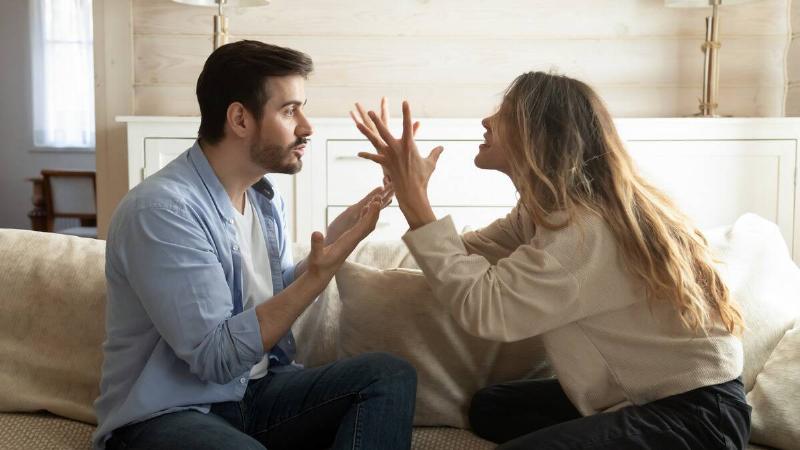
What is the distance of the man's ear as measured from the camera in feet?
5.72

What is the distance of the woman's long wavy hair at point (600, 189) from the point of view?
4.98ft

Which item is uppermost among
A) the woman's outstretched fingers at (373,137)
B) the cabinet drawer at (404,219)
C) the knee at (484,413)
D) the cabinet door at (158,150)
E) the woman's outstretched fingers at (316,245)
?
the woman's outstretched fingers at (373,137)

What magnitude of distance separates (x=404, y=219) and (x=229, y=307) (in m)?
1.75

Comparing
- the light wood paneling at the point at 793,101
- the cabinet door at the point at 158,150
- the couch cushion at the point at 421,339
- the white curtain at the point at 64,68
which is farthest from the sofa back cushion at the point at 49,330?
the white curtain at the point at 64,68

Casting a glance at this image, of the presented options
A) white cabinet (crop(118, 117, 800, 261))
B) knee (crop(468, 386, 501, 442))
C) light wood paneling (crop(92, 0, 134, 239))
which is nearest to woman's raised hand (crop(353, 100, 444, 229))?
knee (crop(468, 386, 501, 442))

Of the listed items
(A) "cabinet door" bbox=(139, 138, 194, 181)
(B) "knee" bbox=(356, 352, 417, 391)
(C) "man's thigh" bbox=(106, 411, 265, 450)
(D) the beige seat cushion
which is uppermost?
(A) "cabinet door" bbox=(139, 138, 194, 181)

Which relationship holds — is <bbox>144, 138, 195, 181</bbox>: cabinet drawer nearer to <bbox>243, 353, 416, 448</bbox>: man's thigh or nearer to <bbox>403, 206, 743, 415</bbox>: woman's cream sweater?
<bbox>243, 353, 416, 448</bbox>: man's thigh

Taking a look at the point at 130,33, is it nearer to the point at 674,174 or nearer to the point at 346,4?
the point at 346,4

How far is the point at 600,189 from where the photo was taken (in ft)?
5.26

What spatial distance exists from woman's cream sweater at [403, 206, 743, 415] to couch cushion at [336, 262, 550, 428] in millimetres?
201

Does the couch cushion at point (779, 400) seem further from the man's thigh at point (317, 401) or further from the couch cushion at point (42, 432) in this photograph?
the couch cushion at point (42, 432)

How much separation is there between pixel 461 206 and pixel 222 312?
71.6 inches

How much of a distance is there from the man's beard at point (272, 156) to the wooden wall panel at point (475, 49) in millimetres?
2018

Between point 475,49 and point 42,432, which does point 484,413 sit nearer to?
point 42,432
